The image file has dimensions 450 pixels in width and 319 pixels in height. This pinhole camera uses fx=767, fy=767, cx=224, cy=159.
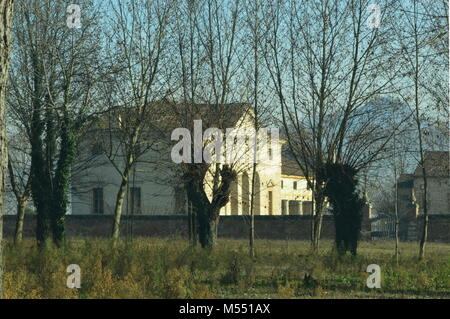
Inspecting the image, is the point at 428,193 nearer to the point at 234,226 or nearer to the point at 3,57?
the point at 234,226

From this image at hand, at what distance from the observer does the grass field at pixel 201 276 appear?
12.1 m

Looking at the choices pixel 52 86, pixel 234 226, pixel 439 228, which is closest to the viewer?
pixel 52 86

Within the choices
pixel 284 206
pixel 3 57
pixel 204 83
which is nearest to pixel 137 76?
pixel 204 83

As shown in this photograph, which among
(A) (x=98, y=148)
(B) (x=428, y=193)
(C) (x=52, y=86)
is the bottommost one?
(B) (x=428, y=193)

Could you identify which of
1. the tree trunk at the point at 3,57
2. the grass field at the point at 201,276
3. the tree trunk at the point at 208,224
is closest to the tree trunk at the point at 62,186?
the tree trunk at the point at 208,224

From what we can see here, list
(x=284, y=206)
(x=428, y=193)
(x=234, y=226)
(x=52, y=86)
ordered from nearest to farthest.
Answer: (x=52, y=86) → (x=234, y=226) → (x=284, y=206) → (x=428, y=193)

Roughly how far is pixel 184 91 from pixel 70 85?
156 inches

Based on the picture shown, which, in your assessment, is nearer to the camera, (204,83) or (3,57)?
(3,57)

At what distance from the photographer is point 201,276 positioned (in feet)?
56.2

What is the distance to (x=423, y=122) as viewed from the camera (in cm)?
2688

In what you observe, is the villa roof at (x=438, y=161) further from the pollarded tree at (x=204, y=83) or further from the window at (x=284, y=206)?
the window at (x=284, y=206)

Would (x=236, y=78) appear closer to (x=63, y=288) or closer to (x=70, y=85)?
(x=70, y=85)

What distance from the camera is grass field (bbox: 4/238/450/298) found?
1212 cm
